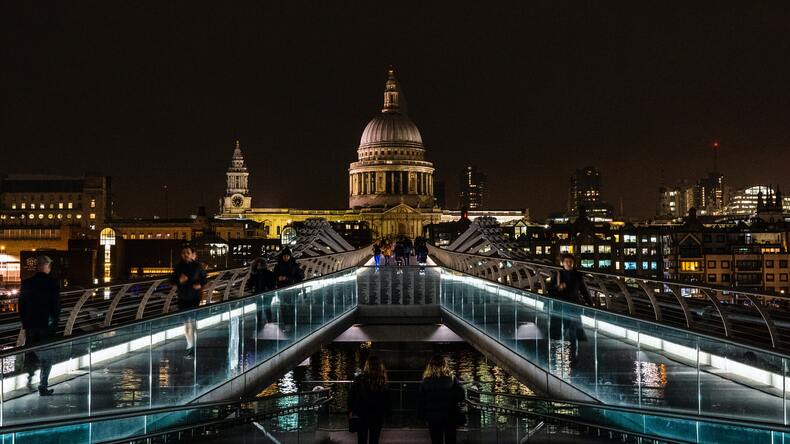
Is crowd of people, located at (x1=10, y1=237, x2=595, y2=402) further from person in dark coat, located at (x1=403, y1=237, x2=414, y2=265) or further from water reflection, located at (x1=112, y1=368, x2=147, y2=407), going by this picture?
person in dark coat, located at (x1=403, y1=237, x2=414, y2=265)

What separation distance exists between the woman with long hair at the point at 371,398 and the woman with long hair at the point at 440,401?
37 cm

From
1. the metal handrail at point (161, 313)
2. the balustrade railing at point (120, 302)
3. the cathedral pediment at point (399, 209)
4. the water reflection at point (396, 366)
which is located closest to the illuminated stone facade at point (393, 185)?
the cathedral pediment at point (399, 209)

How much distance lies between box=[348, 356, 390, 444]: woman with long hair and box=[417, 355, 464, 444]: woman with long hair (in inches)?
14.5

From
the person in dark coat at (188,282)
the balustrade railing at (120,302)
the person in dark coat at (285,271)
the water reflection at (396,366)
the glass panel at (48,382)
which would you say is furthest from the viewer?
the water reflection at (396,366)

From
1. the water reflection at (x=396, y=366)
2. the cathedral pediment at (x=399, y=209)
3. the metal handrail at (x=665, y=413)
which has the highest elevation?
the cathedral pediment at (x=399, y=209)

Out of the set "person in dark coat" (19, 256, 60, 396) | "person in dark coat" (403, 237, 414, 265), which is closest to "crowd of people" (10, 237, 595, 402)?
"person in dark coat" (19, 256, 60, 396)

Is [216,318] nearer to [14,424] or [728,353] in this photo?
[14,424]

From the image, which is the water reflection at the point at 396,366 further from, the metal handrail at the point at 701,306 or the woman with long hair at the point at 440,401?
the woman with long hair at the point at 440,401

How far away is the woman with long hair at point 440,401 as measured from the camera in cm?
931

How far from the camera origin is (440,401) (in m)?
9.31

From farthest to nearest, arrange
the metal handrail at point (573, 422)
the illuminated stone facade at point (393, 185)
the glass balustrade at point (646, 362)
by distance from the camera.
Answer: the illuminated stone facade at point (393, 185) → the metal handrail at point (573, 422) → the glass balustrade at point (646, 362)

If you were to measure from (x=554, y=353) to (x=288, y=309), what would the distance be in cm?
521

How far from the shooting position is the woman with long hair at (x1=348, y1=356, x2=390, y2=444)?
9.30 m

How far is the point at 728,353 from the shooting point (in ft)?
28.8
